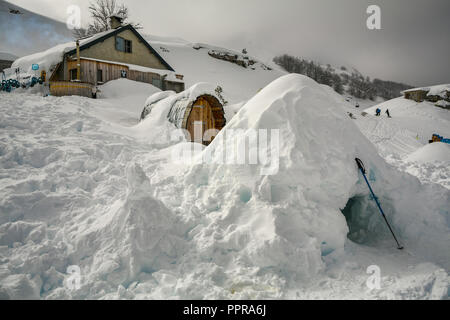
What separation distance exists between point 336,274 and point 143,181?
2.92 meters

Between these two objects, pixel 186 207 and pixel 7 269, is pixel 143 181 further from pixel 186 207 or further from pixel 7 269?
pixel 7 269

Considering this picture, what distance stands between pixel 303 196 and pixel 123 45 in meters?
20.6

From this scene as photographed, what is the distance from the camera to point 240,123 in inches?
173

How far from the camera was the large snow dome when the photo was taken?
304cm

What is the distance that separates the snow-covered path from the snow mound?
321 inches

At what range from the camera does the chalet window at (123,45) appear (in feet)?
61.3

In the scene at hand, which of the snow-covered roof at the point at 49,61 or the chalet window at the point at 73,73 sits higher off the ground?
the snow-covered roof at the point at 49,61

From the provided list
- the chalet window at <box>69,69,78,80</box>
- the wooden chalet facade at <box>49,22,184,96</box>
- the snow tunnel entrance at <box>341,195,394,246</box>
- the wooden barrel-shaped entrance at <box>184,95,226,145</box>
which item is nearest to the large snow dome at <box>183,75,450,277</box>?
the snow tunnel entrance at <box>341,195,394,246</box>

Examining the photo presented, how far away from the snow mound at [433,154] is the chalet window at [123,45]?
797 inches

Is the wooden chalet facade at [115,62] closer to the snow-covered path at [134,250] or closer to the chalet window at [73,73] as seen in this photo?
the chalet window at [73,73]

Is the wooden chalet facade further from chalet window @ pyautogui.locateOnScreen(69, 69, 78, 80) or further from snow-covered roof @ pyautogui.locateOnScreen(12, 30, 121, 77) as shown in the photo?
snow-covered roof @ pyautogui.locateOnScreen(12, 30, 121, 77)

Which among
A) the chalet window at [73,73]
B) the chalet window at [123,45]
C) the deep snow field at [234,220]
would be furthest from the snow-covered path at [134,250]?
the chalet window at [123,45]

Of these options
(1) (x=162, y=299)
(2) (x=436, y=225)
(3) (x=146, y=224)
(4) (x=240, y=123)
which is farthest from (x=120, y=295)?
(2) (x=436, y=225)
